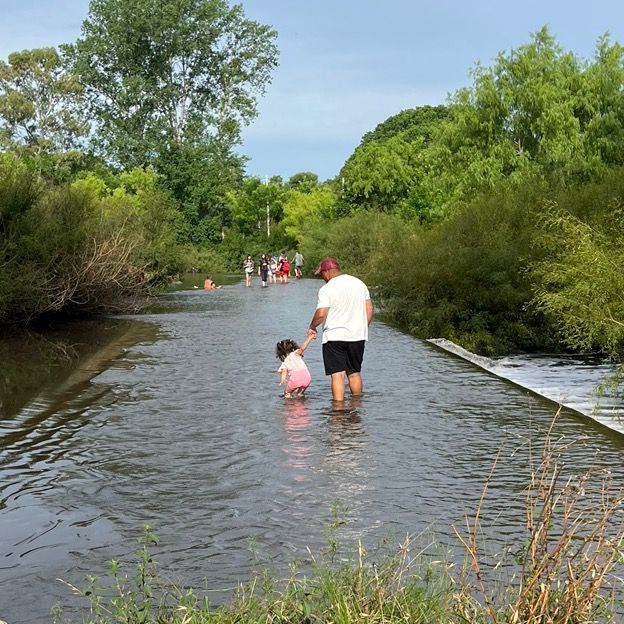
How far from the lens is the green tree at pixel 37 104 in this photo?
273 ft

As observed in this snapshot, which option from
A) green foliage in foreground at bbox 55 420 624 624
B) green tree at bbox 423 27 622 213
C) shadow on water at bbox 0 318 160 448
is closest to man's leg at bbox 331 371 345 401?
shadow on water at bbox 0 318 160 448

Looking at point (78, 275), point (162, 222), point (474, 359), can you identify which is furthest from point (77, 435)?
point (162, 222)

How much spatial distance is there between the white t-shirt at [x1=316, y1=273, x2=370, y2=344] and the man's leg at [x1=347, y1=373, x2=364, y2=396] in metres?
0.72

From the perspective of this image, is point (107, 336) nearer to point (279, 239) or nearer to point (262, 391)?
point (262, 391)

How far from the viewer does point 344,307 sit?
41.0 feet

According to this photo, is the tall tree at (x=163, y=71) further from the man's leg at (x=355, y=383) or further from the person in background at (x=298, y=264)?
the man's leg at (x=355, y=383)

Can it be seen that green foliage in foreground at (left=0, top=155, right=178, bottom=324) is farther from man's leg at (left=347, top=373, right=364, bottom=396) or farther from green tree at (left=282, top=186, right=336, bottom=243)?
green tree at (left=282, top=186, right=336, bottom=243)

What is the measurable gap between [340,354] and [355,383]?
695 millimetres

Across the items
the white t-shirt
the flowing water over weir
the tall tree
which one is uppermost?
the tall tree

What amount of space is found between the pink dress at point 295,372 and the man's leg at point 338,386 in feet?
1.81

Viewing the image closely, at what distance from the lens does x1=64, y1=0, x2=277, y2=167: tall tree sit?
7881cm

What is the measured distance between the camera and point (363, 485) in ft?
27.3

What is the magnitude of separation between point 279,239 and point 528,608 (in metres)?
89.5

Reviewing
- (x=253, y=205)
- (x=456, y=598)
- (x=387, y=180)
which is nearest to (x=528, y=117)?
(x=387, y=180)
